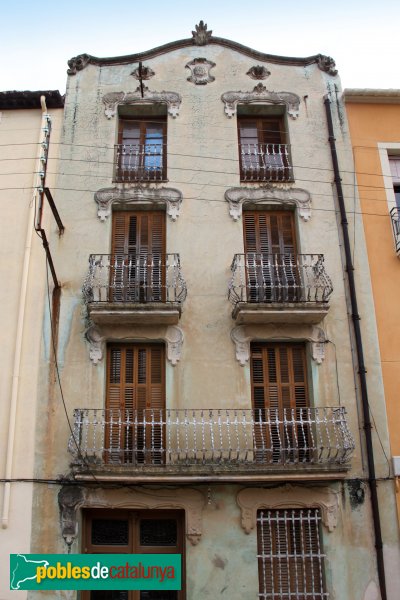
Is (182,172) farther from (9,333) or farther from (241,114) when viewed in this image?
(9,333)

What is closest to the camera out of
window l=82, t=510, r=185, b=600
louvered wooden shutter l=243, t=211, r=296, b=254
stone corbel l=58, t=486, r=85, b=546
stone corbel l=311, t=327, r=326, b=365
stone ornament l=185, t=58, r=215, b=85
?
stone corbel l=58, t=486, r=85, b=546

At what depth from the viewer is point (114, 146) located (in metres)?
14.8

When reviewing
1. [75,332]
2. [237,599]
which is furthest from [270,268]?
[237,599]

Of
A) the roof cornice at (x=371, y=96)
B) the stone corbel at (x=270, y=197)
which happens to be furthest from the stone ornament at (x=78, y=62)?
the roof cornice at (x=371, y=96)

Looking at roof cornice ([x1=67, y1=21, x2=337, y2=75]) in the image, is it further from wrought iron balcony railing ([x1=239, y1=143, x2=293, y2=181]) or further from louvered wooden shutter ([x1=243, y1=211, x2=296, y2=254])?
louvered wooden shutter ([x1=243, y1=211, x2=296, y2=254])

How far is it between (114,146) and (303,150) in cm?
462

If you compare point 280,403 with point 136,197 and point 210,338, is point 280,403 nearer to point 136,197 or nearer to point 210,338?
point 210,338

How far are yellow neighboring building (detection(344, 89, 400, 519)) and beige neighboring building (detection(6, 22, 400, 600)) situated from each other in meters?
0.25

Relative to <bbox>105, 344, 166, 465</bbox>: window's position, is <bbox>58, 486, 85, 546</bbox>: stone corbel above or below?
below

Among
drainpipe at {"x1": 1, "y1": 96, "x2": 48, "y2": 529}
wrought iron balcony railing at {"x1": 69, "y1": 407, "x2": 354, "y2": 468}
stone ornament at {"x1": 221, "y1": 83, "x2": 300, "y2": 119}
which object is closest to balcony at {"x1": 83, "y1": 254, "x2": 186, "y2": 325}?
drainpipe at {"x1": 1, "y1": 96, "x2": 48, "y2": 529}

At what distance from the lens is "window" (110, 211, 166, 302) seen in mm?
13086

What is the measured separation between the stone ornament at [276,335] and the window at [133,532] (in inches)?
142

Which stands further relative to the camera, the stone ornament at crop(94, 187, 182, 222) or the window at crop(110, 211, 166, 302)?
the stone ornament at crop(94, 187, 182, 222)

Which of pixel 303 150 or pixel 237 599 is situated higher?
pixel 303 150
